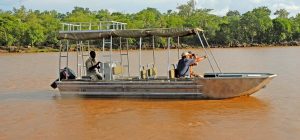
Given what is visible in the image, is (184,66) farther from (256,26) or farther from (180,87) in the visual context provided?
(256,26)

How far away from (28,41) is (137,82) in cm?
5836

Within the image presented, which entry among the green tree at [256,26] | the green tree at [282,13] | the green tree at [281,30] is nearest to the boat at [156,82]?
the green tree at [256,26]

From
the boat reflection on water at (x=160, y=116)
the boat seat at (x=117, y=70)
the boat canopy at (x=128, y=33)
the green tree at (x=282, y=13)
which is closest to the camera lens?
the boat reflection on water at (x=160, y=116)

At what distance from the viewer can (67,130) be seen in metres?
9.95

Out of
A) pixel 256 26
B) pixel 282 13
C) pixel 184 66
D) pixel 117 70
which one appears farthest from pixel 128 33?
pixel 282 13

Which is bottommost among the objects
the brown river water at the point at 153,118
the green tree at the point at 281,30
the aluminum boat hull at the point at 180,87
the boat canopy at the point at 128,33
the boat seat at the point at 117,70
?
the brown river water at the point at 153,118

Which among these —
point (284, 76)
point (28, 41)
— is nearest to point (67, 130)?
point (284, 76)

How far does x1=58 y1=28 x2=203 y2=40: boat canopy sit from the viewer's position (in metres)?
12.9

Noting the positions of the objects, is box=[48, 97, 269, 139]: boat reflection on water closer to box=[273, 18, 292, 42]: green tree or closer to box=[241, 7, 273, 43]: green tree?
box=[241, 7, 273, 43]: green tree

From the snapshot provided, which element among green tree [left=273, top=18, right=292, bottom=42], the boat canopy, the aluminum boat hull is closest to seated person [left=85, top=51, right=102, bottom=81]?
the aluminum boat hull

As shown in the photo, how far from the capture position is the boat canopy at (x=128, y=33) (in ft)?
42.3

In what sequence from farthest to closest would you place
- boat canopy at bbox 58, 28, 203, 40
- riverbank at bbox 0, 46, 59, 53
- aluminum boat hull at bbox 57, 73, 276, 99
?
riverbank at bbox 0, 46, 59, 53 → boat canopy at bbox 58, 28, 203, 40 → aluminum boat hull at bbox 57, 73, 276, 99

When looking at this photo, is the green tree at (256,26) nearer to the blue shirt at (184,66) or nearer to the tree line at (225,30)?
the tree line at (225,30)

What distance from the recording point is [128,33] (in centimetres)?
1334
